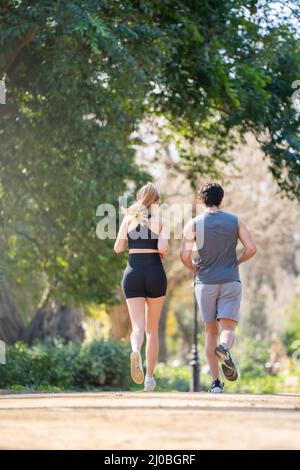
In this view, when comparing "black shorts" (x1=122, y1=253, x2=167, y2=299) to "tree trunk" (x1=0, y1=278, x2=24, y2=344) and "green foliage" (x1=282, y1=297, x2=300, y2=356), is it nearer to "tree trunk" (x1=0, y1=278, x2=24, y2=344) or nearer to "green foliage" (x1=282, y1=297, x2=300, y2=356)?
"tree trunk" (x1=0, y1=278, x2=24, y2=344)

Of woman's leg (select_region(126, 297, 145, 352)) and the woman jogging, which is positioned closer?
the woman jogging

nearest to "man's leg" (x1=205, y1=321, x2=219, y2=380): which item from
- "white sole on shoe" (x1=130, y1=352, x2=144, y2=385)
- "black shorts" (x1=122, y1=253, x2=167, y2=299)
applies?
"black shorts" (x1=122, y1=253, x2=167, y2=299)

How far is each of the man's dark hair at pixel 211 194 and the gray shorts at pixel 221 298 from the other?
842 millimetres

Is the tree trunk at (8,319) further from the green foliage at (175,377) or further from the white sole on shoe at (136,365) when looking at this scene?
the white sole on shoe at (136,365)

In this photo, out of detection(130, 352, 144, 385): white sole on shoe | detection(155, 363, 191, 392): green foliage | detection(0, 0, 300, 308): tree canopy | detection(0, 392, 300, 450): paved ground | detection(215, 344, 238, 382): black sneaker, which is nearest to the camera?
detection(0, 392, 300, 450): paved ground

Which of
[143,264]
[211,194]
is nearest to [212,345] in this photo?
[143,264]

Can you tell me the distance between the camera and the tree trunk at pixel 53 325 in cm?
2553

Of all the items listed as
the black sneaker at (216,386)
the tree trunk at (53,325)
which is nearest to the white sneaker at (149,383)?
the black sneaker at (216,386)

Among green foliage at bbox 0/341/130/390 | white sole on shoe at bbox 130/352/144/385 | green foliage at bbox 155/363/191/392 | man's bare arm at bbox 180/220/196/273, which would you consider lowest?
green foliage at bbox 155/363/191/392

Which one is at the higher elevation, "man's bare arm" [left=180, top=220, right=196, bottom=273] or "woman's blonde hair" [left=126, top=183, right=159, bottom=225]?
"woman's blonde hair" [left=126, top=183, right=159, bottom=225]

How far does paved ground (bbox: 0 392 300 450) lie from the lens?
6414 millimetres

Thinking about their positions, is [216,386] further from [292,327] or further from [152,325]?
[292,327]

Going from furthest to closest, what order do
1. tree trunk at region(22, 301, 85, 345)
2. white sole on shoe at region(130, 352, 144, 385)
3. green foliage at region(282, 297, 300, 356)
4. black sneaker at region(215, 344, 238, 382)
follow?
green foliage at region(282, 297, 300, 356)
tree trunk at region(22, 301, 85, 345)
white sole on shoe at region(130, 352, 144, 385)
black sneaker at region(215, 344, 238, 382)

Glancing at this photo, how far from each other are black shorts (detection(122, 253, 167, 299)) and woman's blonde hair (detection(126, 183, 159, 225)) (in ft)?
1.26
